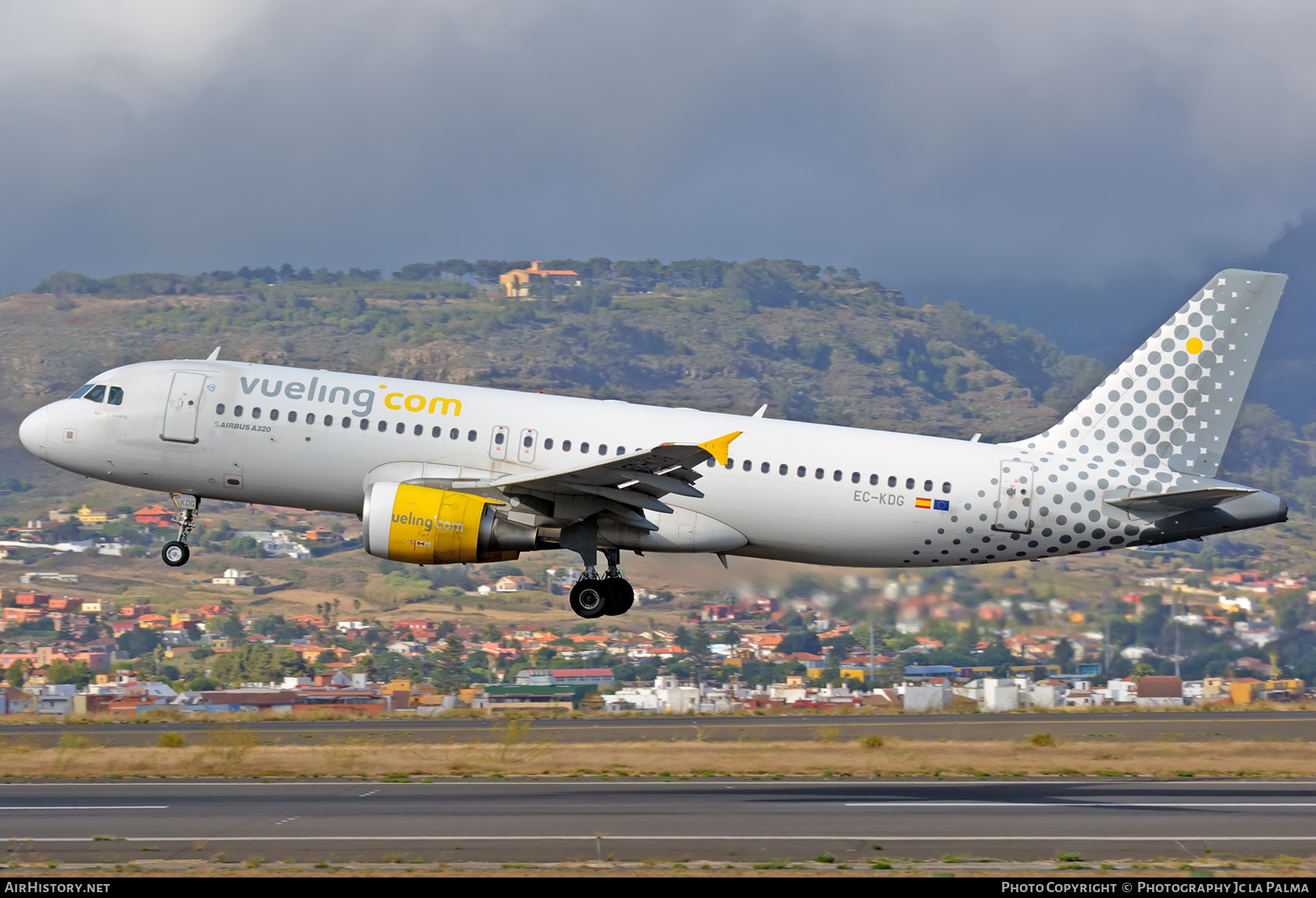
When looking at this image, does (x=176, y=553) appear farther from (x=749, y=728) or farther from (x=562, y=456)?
(x=749, y=728)

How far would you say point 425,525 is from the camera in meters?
27.5

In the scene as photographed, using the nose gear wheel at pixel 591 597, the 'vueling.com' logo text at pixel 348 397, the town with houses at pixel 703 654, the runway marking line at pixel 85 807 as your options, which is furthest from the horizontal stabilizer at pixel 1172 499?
the runway marking line at pixel 85 807

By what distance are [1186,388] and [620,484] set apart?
12457 mm

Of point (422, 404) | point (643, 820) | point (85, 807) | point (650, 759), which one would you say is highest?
point (422, 404)

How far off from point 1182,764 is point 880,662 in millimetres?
30176

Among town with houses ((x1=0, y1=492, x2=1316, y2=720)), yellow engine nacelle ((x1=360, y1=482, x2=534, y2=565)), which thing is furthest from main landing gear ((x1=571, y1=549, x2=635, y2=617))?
town with houses ((x1=0, y1=492, x2=1316, y2=720))

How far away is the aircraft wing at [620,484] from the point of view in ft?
85.8

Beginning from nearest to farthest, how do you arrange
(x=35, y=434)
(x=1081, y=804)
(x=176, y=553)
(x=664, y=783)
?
1. (x=1081, y=804)
2. (x=664, y=783)
3. (x=35, y=434)
4. (x=176, y=553)

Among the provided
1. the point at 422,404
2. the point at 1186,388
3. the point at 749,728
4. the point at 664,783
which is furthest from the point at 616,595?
the point at 1186,388

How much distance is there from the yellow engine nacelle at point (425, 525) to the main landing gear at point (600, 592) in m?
2.43

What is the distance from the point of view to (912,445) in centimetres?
2958

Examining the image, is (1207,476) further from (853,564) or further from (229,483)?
(229,483)

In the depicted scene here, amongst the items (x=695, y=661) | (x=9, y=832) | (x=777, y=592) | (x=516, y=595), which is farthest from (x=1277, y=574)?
(x=9, y=832)

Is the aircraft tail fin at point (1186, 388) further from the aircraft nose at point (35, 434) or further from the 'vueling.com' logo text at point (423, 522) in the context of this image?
the aircraft nose at point (35, 434)
